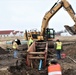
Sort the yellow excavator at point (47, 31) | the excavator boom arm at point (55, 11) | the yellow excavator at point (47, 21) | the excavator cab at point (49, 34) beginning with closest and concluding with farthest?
the yellow excavator at point (47, 31) < the yellow excavator at point (47, 21) < the excavator boom arm at point (55, 11) < the excavator cab at point (49, 34)

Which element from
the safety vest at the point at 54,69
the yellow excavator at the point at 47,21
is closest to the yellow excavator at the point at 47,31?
the yellow excavator at the point at 47,21

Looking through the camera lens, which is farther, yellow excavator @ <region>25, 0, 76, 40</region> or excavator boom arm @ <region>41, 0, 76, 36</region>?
excavator boom arm @ <region>41, 0, 76, 36</region>

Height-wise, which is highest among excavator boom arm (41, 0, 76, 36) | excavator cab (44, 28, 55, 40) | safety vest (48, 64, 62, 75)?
excavator boom arm (41, 0, 76, 36)

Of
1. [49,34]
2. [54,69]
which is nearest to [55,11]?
[49,34]

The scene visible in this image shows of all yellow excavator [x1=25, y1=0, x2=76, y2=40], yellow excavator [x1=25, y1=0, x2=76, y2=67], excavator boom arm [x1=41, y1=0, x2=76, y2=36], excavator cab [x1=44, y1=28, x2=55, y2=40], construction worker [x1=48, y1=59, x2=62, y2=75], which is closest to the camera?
construction worker [x1=48, y1=59, x2=62, y2=75]

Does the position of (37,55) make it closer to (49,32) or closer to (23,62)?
(23,62)

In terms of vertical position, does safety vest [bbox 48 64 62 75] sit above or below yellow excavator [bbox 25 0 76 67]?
below

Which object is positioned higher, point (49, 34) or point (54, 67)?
point (49, 34)

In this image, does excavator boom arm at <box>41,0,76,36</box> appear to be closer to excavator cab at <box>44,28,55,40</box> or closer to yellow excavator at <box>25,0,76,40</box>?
yellow excavator at <box>25,0,76,40</box>

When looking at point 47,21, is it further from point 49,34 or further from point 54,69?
point 54,69

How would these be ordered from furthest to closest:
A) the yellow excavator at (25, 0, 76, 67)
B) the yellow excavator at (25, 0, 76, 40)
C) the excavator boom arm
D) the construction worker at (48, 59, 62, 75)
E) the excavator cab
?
the excavator cab, the excavator boom arm, the yellow excavator at (25, 0, 76, 40), the yellow excavator at (25, 0, 76, 67), the construction worker at (48, 59, 62, 75)

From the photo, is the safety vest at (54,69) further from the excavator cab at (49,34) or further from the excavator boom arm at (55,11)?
the excavator cab at (49,34)

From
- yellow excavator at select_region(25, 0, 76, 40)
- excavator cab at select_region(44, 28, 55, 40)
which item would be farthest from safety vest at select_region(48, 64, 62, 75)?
excavator cab at select_region(44, 28, 55, 40)

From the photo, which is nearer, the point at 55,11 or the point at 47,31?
the point at 55,11
